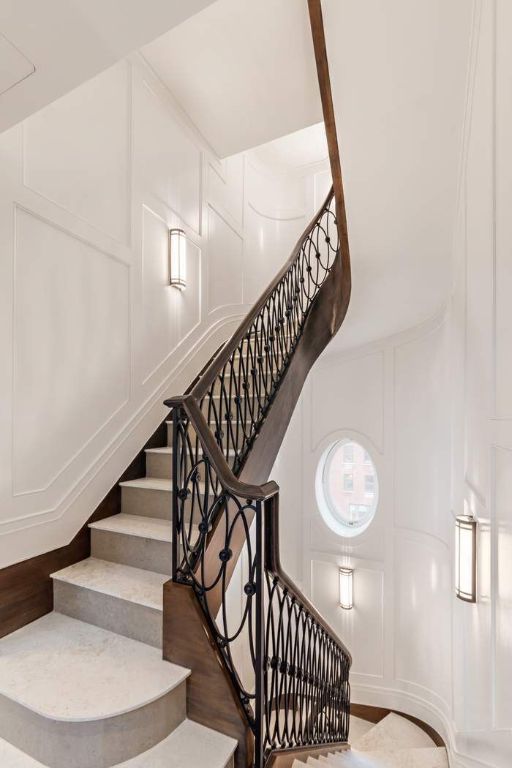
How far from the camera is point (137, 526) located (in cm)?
240

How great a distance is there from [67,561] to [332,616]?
3.62 m

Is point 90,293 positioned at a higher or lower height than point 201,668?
higher

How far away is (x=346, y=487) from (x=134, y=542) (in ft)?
11.0

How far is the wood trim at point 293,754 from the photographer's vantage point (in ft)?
5.72

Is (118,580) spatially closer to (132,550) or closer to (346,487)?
(132,550)

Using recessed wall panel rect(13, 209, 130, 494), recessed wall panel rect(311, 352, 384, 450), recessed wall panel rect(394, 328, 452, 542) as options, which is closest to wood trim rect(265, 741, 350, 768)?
recessed wall panel rect(13, 209, 130, 494)

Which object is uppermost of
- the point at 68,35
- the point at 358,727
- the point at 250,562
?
the point at 68,35

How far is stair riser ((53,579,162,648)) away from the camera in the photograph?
6.17ft

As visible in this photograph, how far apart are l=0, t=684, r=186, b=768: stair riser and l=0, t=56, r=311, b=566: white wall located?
27.9 inches

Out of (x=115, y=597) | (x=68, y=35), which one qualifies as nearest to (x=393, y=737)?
(x=115, y=597)

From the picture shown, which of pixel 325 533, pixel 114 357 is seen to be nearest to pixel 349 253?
pixel 114 357

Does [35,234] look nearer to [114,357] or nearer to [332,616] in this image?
[114,357]

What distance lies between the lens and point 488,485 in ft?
6.24

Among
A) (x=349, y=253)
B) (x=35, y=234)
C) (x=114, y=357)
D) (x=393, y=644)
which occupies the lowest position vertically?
(x=393, y=644)
